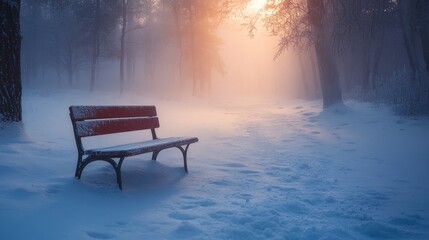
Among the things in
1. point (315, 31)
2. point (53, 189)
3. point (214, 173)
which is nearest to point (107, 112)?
point (53, 189)

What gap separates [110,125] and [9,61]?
257 cm

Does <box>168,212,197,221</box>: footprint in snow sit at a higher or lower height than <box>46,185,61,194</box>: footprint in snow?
lower

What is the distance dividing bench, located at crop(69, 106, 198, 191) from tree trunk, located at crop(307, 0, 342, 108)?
9380 millimetres

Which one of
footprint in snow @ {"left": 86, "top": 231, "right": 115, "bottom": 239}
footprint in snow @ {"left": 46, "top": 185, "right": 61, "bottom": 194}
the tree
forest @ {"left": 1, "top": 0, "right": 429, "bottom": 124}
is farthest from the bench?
the tree

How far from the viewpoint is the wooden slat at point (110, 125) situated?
408 centimetres

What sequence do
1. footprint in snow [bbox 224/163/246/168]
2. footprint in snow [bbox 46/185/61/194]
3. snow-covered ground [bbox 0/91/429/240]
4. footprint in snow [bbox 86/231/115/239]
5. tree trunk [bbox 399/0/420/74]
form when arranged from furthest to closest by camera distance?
1. tree trunk [bbox 399/0/420/74]
2. footprint in snow [bbox 224/163/246/168]
3. footprint in snow [bbox 46/185/61/194]
4. snow-covered ground [bbox 0/91/429/240]
5. footprint in snow [bbox 86/231/115/239]

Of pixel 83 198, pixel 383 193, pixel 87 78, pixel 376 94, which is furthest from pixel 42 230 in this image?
pixel 87 78

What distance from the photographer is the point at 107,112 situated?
4625 mm

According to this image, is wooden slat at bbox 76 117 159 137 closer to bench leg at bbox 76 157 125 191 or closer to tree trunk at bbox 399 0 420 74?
bench leg at bbox 76 157 125 191

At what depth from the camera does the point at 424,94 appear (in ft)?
31.7

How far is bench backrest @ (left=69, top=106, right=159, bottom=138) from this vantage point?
406cm

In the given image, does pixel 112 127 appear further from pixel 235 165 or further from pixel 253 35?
pixel 253 35

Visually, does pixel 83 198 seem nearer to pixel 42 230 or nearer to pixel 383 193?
pixel 42 230

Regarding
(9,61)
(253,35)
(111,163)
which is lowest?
(111,163)
